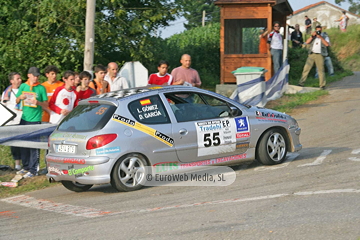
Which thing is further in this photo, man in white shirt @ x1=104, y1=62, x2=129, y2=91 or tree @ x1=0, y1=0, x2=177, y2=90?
tree @ x1=0, y1=0, x2=177, y2=90

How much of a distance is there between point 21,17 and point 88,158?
477 inches

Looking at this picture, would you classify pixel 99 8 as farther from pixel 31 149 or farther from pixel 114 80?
pixel 31 149

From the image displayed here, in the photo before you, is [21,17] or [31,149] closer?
[31,149]

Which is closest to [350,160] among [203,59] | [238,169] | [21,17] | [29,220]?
[238,169]

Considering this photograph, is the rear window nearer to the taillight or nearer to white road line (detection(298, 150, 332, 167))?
the taillight

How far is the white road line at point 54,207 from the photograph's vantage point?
7.59m

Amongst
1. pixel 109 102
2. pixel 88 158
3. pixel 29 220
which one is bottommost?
pixel 29 220

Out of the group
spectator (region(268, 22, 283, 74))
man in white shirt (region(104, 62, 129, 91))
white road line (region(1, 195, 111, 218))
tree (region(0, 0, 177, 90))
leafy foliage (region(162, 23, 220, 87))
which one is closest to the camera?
white road line (region(1, 195, 111, 218))

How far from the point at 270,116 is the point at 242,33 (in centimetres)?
1327

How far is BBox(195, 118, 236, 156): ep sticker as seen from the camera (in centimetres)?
932

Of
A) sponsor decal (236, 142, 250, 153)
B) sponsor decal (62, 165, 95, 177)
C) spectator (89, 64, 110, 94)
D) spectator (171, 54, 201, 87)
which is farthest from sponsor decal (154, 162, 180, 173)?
spectator (171, 54, 201, 87)

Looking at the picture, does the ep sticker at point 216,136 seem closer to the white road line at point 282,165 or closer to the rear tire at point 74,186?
the white road line at point 282,165

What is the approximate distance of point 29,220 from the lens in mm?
7480

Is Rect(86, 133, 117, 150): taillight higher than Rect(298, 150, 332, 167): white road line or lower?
higher
